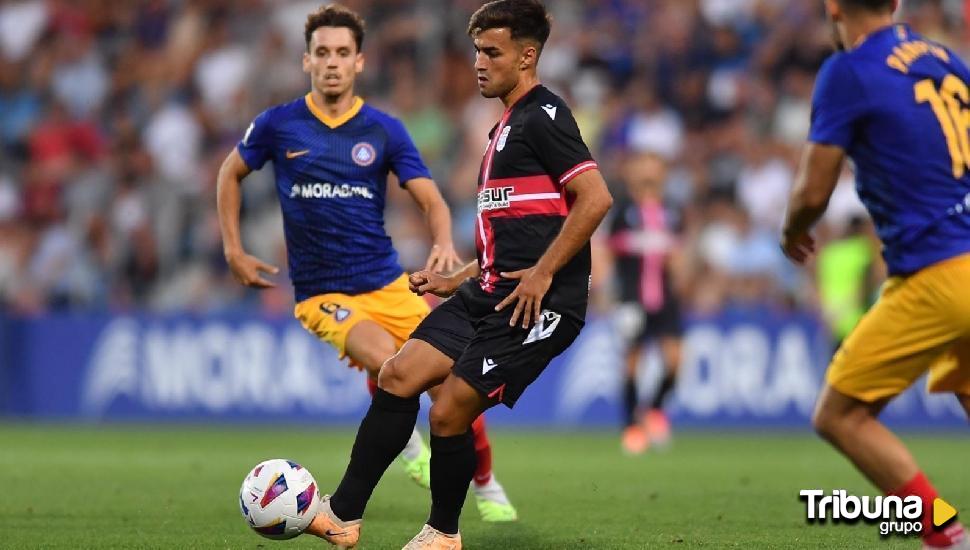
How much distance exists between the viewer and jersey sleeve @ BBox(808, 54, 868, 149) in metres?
5.62

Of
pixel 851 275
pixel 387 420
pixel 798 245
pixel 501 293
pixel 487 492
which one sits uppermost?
pixel 798 245

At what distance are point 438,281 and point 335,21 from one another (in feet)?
8.46

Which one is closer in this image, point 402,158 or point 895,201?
point 895,201

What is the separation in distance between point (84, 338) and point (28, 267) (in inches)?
71.4

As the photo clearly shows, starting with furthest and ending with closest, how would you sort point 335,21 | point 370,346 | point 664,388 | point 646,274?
point 646,274 → point 664,388 → point 335,21 → point 370,346

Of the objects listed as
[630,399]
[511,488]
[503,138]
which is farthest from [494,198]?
[630,399]

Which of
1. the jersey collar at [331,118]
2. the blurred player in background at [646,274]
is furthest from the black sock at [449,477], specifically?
the blurred player in background at [646,274]

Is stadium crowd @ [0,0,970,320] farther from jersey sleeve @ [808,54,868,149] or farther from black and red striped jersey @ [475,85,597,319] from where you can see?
jersey sleeve @ [808,54,868,149]

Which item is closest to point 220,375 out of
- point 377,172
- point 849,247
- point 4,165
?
point 4,165

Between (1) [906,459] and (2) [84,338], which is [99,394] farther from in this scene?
(1) [906,459]

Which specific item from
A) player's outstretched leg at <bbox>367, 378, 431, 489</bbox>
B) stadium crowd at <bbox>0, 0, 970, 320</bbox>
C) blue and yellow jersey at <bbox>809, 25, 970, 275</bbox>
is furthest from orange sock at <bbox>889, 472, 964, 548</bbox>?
stadium crowd at <bbox>0, 0, 970, 320</bbox>

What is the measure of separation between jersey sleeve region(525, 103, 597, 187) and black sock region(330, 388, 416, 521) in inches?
50.5

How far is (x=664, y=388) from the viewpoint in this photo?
15133 mm

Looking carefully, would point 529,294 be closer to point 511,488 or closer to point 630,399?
point 511,488
